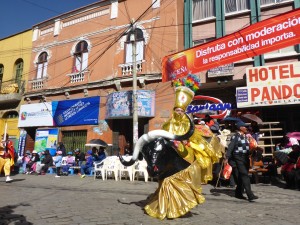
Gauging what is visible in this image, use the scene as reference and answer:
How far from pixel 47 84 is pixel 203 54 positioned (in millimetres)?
11355

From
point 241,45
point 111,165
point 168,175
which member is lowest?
point 111,165

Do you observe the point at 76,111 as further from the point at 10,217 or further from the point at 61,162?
the point at 10,217

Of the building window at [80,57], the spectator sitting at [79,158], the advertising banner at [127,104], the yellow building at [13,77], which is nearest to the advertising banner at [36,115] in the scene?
the yellow building at [13,77]

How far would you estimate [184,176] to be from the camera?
4922 millimetres

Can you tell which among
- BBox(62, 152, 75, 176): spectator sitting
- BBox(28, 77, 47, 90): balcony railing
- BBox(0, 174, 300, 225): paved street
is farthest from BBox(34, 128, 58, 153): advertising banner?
BBox(0, 174, 300, 225): paved street

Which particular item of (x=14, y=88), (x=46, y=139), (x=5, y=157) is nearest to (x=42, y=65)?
(x=14, y=88)

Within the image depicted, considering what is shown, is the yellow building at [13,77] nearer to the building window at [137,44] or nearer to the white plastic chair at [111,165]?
the building window at [137,44]

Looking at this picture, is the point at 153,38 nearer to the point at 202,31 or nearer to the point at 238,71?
the point at 202,31

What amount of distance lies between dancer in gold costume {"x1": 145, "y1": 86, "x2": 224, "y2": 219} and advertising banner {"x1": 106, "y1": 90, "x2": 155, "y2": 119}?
8814 mm

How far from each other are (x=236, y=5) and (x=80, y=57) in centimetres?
972

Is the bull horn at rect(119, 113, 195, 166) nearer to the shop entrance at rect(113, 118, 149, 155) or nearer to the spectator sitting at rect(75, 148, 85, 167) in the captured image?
the spectator sitting at rect(75, 148, 85, 167)

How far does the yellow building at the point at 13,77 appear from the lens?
20.4 m

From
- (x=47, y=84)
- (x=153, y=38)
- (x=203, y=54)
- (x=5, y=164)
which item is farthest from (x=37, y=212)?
(x=47, y=84)

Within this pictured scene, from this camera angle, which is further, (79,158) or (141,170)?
(79,158)
